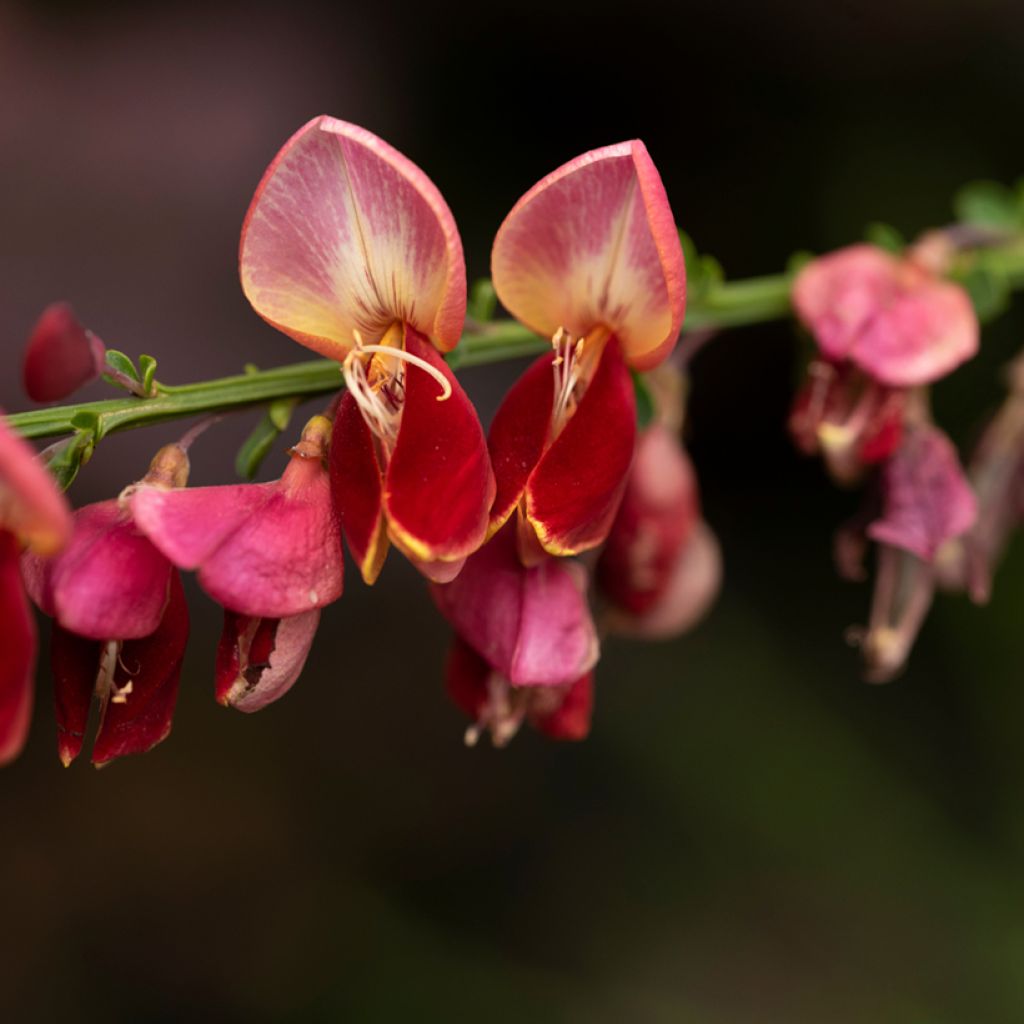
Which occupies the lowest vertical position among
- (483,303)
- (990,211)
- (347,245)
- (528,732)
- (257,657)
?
(528,732)

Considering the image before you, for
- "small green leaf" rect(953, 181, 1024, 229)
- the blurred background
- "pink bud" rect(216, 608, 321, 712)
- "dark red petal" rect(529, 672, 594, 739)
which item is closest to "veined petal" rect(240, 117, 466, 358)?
"pink bud" rect(216, 608, 321, 712)

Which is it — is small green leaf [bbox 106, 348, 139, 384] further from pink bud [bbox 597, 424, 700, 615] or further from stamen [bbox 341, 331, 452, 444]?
pink bud [bbox 597, 424, 700, 615]

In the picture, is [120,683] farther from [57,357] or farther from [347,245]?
[347,245]

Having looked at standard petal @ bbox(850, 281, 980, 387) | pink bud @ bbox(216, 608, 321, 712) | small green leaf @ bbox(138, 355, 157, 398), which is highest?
small green leaf @ bbox(138, 355, 157, 398)

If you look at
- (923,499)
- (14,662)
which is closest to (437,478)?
(14,662)

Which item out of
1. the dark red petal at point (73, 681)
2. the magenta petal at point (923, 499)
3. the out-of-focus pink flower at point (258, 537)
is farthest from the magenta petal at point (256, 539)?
the magenta petal at point (923, 499)

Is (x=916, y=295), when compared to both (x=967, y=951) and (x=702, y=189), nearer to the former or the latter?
(x=702, y=189)

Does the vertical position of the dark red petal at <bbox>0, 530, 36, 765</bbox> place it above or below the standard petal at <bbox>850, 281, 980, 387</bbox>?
above

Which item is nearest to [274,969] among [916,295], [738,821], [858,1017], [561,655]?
[738,821]
